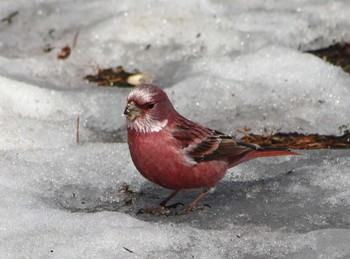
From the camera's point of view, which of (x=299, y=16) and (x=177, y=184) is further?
(x=299, y=16)

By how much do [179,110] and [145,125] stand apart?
5.16 feet

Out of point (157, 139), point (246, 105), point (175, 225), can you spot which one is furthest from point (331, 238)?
point (246, 105)

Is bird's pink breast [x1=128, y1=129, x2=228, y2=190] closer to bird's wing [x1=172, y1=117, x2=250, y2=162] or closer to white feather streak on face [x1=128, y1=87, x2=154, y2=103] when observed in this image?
bird's wing [x1=172, y1=117, x2=250, y2=162]

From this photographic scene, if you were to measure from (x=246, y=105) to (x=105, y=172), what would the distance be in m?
1.59

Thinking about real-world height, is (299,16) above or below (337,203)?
above

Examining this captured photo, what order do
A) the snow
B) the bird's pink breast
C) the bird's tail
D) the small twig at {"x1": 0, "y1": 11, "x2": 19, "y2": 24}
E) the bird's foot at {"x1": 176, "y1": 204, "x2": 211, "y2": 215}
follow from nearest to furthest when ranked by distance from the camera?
the snow, the bird's pink breast, the bird's foot at {"x1": 176, "y1": 204, "x2": 211, "y2": 215}, the bird's tail, the small twig at {"x1": 0, "y1": 11, "x2": 19, "y2": 24}

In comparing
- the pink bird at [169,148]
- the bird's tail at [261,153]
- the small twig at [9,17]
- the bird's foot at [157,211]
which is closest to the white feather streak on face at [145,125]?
the pink bird at [169,148]

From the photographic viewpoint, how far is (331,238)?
195 inches

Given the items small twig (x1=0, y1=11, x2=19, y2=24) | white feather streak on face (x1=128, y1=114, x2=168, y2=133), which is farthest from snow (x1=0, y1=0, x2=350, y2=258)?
white feather streak on face (x1=128, y1=114, x2=168, y2=133)

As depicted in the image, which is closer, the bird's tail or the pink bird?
the pink bird

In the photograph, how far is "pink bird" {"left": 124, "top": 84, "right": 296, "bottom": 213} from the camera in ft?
18.2

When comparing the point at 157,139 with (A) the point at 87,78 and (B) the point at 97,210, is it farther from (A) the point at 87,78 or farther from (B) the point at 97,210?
(A) the point at 87,78

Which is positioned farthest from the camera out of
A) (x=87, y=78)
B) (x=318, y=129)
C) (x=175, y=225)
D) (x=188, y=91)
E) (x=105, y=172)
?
(x=87, y=78)

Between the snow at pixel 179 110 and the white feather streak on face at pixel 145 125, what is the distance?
1.82 feet
